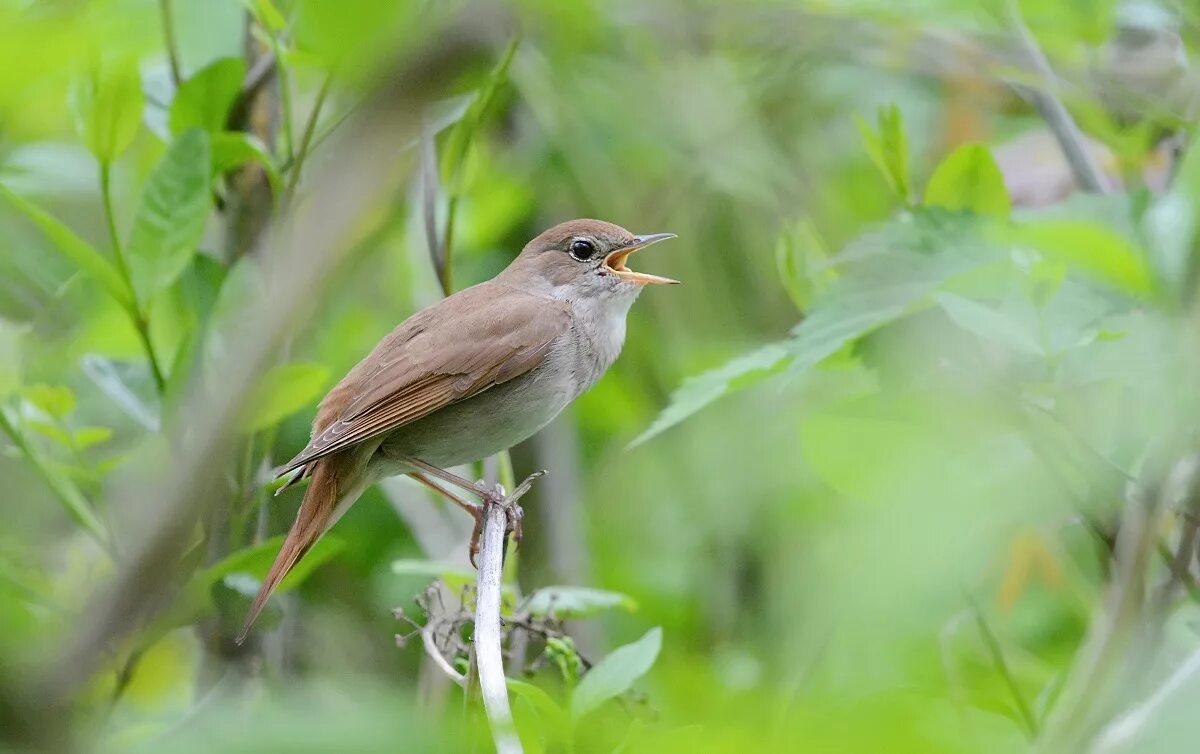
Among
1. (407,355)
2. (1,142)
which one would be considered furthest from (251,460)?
(1,142)

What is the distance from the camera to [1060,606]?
10.3 feet

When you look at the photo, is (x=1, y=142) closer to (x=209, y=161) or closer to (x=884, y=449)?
(x=209, y=161)

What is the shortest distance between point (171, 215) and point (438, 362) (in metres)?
0.77

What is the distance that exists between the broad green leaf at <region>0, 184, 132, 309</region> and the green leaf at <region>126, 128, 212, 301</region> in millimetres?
37

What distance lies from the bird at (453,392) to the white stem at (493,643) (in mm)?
544

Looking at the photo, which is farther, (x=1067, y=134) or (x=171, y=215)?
(x=1067, y=134)

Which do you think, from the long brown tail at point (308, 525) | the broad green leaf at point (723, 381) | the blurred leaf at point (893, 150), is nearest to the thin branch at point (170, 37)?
the long brown tail at point (308, 525)

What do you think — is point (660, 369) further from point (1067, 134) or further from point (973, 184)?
point (973, 184)

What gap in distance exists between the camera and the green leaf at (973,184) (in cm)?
228

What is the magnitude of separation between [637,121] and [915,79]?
45.0 inches

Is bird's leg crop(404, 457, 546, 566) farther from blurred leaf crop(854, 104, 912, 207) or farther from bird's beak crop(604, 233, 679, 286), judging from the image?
blurred leaf crop(854, 104, 912, 207)

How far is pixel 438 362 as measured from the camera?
2967 millimetres

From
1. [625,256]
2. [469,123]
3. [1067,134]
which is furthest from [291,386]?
[1067,134]

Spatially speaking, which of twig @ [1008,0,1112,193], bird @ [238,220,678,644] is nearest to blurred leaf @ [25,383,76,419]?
bird @ [238,220,678,644]
